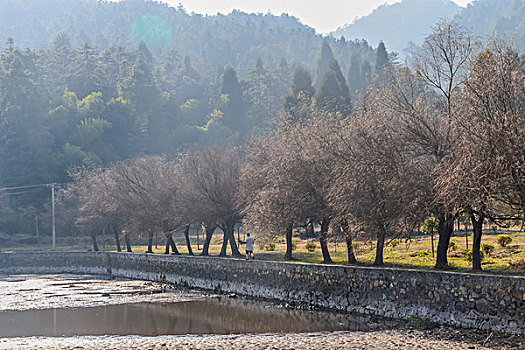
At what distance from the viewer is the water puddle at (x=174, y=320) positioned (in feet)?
81.0

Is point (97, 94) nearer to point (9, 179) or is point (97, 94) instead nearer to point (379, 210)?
point (9, 179)

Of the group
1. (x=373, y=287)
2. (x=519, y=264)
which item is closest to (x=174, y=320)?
(x=373, y=287)

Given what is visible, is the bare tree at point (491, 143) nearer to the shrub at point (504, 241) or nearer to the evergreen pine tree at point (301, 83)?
the shrub at point (504, 241)

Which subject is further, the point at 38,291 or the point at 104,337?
the point at 38,291

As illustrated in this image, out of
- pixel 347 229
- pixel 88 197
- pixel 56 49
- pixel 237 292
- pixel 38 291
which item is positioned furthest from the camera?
pixel 56 49

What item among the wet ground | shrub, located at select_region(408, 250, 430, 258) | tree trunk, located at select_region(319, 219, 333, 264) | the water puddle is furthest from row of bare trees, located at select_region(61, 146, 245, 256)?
the water puddle

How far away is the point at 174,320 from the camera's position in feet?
91.1

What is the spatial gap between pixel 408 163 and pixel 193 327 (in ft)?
37.8

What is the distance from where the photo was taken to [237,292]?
35.0 metres

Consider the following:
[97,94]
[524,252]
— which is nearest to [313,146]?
[524,252]

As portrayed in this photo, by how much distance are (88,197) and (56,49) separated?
94907 mm

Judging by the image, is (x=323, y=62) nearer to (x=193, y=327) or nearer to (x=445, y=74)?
(x=445, y=74)

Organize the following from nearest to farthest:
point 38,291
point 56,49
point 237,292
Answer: point 237,292
point 38,291
point 56,49

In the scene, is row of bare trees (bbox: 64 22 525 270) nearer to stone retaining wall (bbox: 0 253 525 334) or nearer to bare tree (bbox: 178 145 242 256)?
bare tree (bbox: 178 145 242 256)
